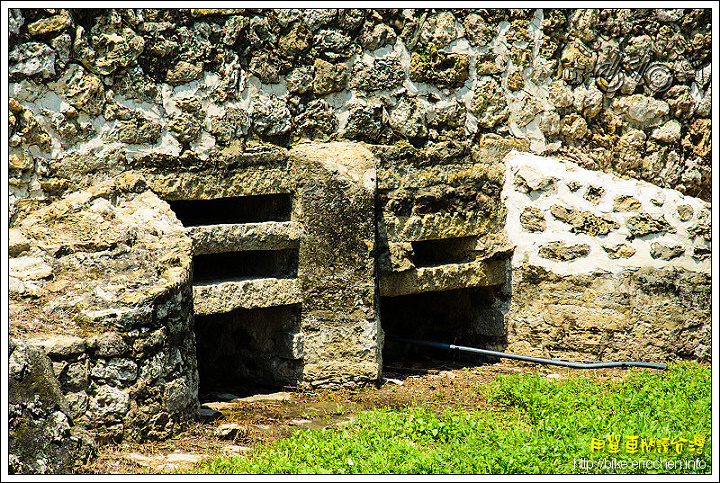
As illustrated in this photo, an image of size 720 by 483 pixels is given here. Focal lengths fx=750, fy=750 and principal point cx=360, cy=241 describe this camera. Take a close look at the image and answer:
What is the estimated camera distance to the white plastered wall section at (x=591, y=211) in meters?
5.64

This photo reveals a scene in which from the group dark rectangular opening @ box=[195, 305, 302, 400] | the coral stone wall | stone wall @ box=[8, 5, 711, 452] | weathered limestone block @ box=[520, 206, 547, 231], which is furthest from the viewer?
weathered limestone block @ box=[520, 206, 547, 231]

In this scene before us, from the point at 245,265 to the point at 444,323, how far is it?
189cm

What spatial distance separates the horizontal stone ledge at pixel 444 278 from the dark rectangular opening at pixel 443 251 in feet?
0.46

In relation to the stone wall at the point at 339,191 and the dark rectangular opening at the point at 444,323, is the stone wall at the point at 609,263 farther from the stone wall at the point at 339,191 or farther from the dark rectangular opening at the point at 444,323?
the dark rectangular opening at the point at 444,323

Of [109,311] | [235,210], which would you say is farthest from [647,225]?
[109,311]

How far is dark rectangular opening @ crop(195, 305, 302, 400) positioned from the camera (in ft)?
17.0

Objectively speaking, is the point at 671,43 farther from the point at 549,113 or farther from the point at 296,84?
the point at 296,84

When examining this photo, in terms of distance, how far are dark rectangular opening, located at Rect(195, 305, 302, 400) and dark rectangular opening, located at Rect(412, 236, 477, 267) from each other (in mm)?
1299

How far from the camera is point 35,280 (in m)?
3.97

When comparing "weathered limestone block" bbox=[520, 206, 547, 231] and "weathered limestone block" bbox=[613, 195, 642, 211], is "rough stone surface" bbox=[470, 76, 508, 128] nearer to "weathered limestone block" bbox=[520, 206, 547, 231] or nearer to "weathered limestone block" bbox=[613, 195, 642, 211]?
"weathered limestone block" bbox=[520, 206, 547, 231]

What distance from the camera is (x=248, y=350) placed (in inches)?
213

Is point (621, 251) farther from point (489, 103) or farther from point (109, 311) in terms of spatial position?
point (109, 311)

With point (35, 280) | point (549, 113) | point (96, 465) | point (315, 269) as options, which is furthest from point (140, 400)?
point (549, 113)

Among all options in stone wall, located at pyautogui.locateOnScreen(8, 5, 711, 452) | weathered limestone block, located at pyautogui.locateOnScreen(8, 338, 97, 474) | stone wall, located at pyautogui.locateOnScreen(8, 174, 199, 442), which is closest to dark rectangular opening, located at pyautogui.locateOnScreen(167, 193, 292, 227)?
stone wall, located at pyautogui.locateOnScreen(8, 5, 711, 452)
